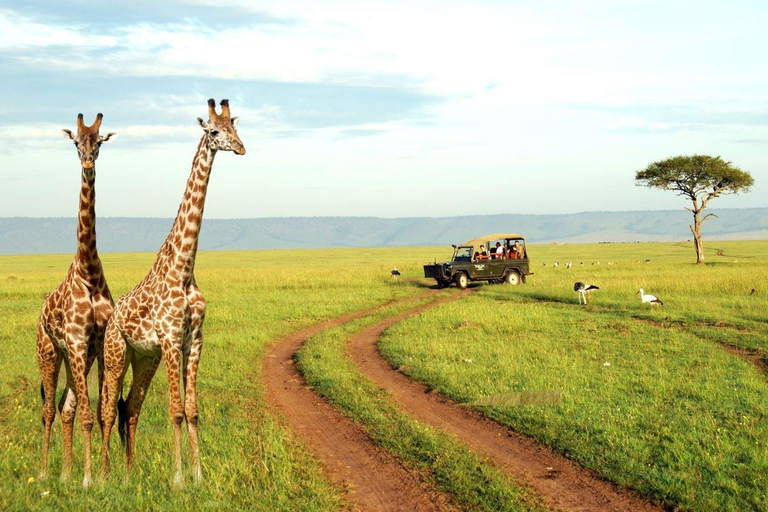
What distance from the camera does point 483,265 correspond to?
3406 cm

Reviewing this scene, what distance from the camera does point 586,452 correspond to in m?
8.57

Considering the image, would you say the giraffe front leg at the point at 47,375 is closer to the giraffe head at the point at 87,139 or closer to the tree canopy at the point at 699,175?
the giraffe head at the point at 87,139

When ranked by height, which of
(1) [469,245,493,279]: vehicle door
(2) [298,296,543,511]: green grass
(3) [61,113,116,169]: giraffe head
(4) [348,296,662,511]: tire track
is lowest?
(4) [348,296,662,511]: tire track

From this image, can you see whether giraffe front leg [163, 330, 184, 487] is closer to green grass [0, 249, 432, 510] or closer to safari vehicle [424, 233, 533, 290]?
green grass [0, 249, 432, 510]

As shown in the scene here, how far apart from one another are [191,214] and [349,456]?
356cm

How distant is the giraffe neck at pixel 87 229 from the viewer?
7.16 m

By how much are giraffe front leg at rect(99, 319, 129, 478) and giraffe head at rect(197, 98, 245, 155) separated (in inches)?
86.8

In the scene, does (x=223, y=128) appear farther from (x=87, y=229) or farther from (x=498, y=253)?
(x=498, y=253)

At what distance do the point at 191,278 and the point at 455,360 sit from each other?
Result: 8.33 metres

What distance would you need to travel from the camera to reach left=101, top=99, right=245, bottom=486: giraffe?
7.06 meters

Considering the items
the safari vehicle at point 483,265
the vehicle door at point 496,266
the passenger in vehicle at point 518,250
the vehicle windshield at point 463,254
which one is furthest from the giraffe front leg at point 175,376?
the passenger in vehicle at point 518,250

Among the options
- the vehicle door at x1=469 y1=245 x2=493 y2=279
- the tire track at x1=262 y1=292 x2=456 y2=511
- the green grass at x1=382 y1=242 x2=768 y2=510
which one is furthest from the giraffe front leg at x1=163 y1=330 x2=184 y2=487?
the vehicle door at x1=469 y1=245 x2=493 y2=279

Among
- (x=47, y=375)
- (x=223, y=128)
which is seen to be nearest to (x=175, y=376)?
(x=47, y=375)

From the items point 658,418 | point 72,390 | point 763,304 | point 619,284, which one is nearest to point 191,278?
point 72,390
